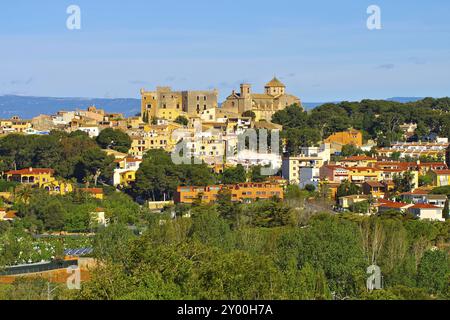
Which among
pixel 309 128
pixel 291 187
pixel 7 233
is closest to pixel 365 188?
pixel 291 187

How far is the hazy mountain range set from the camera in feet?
311

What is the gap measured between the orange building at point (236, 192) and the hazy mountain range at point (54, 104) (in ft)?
184

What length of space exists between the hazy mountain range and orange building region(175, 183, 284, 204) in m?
56.1

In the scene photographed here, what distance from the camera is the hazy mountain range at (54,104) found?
94875 millimetres

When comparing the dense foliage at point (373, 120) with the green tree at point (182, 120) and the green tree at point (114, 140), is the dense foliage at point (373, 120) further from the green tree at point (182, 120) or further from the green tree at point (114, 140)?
the green tree at point (114, 140)

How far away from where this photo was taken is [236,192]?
119 ft

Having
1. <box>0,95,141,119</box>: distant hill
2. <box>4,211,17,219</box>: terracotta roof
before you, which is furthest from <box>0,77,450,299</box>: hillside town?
<box>0,95,141,119</box>: distant hill

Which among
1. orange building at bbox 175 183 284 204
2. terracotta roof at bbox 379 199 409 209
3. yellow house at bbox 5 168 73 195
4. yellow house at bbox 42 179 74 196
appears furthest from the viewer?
yellow house at bbox 5 168 73 195

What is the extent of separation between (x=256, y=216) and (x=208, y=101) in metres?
19.5

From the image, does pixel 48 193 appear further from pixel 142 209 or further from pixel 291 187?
pixel 291 187

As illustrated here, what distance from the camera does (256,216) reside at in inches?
1256

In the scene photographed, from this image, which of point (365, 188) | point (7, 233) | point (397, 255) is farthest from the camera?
point (365, 188)

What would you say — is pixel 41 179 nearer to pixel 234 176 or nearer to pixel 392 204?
pixel 234 176

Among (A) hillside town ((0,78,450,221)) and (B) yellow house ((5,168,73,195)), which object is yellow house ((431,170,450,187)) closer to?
(A) hillside town ((0,78,450,221))
